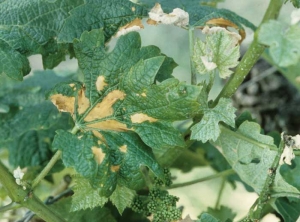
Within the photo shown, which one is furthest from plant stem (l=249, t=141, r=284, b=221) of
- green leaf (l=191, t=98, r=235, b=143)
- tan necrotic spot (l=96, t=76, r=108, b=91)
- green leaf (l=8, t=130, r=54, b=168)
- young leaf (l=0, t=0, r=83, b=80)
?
green leaf (l=8, t=130, r=54, b=168)

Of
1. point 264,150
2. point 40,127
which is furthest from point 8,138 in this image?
point 264,150

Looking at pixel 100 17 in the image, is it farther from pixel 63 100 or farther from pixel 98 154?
pixel 98 154

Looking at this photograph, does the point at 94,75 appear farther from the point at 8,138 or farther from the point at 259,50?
the point at 8,138

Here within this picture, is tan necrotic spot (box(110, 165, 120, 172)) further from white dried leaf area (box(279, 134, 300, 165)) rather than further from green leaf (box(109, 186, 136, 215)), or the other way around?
white dried leaf area (box(279, 134, 300, 165))

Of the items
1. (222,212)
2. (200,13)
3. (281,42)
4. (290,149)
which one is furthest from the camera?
(222,212)

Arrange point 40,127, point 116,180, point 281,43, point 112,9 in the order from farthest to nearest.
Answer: point 40,127 → point 112,9 → point 116,180 → point 281,43

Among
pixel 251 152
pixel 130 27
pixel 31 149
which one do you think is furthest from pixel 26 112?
pixel 251 152
